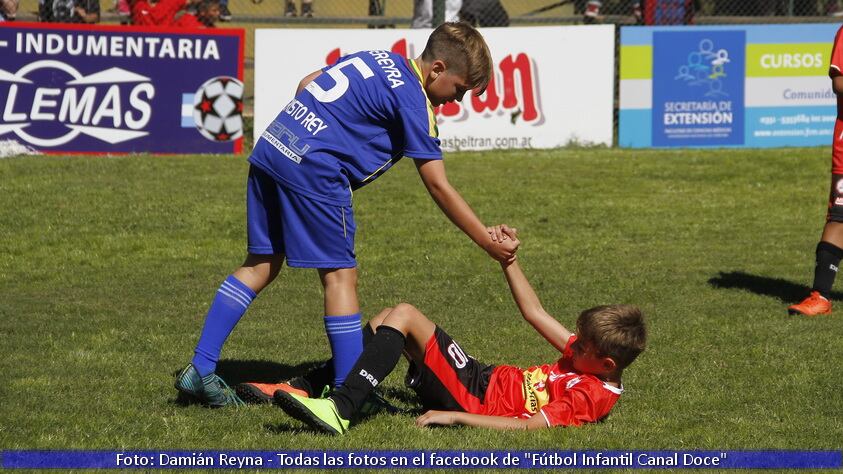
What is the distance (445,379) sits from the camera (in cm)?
491

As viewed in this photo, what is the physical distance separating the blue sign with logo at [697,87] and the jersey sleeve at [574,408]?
941cm

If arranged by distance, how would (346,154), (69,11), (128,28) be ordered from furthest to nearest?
(69,11), (128,28), (346,154)

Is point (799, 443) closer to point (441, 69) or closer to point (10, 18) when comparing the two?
point (441, 69)

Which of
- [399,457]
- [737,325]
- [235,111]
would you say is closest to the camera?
[399,457]

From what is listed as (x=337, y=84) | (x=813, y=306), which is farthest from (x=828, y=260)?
(x=337, y=84)

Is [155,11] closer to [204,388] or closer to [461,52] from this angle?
[204,388]

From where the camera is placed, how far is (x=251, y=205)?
5129 mm

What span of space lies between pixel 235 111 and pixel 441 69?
8.09m

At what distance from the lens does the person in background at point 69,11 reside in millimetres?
13125

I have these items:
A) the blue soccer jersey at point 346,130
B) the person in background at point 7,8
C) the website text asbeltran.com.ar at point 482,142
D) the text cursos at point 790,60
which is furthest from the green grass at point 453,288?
the person in background at point 7,8

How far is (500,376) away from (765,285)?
4.03 m

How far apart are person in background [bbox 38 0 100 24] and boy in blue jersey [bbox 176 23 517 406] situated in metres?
9.00

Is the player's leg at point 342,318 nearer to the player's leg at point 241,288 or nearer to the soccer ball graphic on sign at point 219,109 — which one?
the player's leg at point 241,288

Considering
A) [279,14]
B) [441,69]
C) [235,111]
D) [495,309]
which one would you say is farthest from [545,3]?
[441,69]
